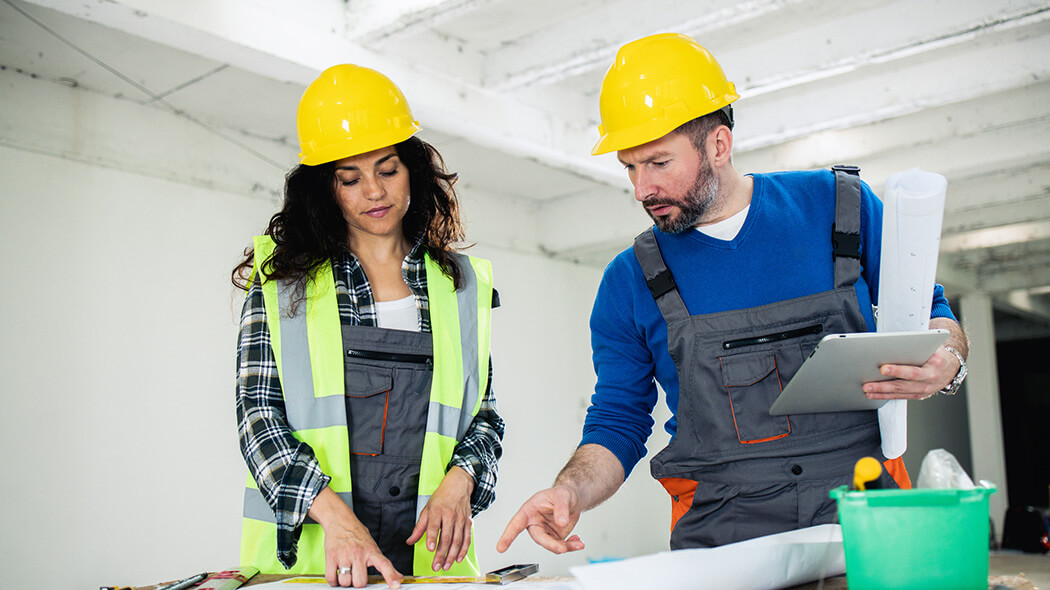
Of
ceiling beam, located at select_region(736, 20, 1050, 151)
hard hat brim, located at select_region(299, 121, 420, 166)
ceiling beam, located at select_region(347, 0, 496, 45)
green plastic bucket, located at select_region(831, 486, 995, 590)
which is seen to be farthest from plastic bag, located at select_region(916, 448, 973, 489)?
ceiling beam, located at select_region(736, 20, 1050, 151)

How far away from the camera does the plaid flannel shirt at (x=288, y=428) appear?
5.41 ft

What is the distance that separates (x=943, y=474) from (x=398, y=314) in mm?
1325

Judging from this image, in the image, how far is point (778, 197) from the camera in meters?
1.85

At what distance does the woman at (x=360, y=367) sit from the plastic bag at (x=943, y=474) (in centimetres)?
89

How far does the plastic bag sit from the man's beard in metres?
0.94

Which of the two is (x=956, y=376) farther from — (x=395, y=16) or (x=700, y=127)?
(x=395, y=16)

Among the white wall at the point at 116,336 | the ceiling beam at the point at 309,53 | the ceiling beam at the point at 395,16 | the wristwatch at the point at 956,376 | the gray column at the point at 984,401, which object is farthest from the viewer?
the gray column at the point at 984,401

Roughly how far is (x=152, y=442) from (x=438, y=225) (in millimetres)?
2821

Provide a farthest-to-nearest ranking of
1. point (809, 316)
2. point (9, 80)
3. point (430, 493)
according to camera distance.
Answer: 1. point (9, 80)
2. point (430, 493)
3. point (809, 316)

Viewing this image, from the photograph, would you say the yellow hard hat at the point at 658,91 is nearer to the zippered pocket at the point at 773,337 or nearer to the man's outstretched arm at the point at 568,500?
the zippered pocket at the point at 773,337

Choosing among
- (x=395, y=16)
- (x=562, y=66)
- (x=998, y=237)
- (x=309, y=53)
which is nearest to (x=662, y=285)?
(x=395, y=16)

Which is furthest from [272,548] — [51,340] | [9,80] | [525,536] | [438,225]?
[525,536]


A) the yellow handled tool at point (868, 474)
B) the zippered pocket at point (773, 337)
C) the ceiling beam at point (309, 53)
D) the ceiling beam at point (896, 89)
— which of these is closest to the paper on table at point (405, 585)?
the yellow handled tool at point (868, 474)

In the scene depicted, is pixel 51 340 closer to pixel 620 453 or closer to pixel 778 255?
pixel 620 453
